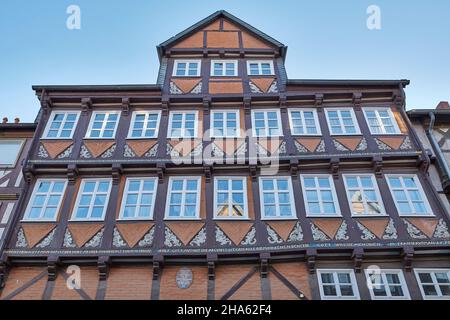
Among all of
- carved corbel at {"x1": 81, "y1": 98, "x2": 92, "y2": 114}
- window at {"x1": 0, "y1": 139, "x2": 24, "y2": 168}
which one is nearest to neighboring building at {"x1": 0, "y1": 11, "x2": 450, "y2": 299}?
carved corbel at {"x1": 81, "y1": 98, "x2": 92, "y2": 114}

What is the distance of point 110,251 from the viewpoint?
11.4m

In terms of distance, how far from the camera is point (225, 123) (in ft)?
47.8

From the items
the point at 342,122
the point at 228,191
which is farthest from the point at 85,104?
the point at 342,122

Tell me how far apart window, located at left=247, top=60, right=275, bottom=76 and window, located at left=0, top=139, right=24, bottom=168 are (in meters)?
9.28

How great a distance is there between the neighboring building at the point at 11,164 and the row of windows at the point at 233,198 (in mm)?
944

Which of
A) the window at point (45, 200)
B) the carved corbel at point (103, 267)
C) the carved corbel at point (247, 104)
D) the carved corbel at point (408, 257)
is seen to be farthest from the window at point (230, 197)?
the window at point (45, 200)

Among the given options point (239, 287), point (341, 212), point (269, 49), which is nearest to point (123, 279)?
point (239, 287)

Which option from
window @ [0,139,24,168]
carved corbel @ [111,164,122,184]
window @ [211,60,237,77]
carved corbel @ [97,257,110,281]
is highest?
window @ [211,60,237,77]

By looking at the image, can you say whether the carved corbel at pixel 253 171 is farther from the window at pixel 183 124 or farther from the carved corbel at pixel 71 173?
the carved corbel at pixel 71 173

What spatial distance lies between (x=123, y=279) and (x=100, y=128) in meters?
5.77

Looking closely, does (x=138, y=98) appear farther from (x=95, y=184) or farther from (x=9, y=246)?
(x=9, y=246)

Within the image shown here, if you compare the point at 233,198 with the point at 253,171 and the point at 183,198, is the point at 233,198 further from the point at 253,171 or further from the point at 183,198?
the point at 183,198

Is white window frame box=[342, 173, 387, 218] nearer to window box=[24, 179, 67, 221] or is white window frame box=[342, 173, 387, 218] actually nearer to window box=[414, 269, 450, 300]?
window box=[414, 269, 450, 300]

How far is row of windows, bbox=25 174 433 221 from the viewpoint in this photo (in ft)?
40.4
